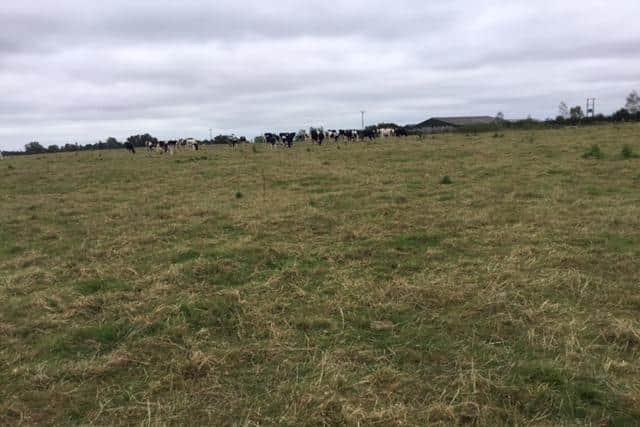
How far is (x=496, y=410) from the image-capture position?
3.45 meters

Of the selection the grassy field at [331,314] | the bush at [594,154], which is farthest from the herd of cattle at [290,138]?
the grassy field at [331,314]

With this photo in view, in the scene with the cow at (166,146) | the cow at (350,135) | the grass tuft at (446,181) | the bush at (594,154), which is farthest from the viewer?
the cow at (350,135)

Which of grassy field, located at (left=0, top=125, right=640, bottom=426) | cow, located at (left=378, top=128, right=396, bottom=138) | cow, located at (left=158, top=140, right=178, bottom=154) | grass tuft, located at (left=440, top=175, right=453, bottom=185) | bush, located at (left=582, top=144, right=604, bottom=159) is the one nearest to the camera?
grassy field, located at (left=0, top=125, right=640, bottom=426)

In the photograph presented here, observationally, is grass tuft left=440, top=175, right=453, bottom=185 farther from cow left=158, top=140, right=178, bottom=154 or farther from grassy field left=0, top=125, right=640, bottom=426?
cow left=158, top=140, right=178, bottom=154

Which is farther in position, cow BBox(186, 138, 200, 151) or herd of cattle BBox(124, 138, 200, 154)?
cow BBox(186, 138, 200, 151)

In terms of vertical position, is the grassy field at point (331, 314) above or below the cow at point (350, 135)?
below

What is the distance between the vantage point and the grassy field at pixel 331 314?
3.62 m

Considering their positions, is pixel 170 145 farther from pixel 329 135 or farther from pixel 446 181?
pixel 446 181

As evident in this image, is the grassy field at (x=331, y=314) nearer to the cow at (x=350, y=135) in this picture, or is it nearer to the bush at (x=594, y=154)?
the bush at (x=594, y=154)

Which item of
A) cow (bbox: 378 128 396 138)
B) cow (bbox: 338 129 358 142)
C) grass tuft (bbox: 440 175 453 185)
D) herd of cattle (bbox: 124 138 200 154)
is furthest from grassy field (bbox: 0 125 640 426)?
cow (bbox: 378 128 396 138)

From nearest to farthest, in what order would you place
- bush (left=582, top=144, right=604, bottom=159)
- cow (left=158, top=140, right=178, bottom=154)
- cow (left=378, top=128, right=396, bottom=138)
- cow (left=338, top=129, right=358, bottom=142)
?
bush (left=582, top=144, right=604, bottom=159), cow (left=158, top=140, right=178, bottom=154), cow (left=338, top=129, right=358, bottom=142), cow (left=378, top=128, right=396, bottom=138)

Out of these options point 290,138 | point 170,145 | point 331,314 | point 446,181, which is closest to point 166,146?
point 170,145

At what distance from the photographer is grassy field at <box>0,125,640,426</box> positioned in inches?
143

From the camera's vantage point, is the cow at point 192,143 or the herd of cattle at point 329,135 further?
the cow at point 192,143
